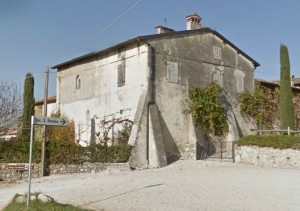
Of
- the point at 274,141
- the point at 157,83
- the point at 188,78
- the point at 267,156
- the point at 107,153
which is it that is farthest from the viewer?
the point at 188,78

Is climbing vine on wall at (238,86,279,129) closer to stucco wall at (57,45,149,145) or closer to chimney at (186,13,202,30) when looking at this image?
chimney at (186,13,202,30)

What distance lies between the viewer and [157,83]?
24500 mm

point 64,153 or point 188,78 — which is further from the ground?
point 188,78

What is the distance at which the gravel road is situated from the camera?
11.1 meters

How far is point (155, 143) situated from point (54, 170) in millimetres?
5721

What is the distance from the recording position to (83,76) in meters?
29.4

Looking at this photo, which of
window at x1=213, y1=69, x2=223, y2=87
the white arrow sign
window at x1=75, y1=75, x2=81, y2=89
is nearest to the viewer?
the white arrow sign

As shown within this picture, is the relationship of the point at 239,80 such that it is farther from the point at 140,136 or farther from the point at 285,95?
the point at 140,136

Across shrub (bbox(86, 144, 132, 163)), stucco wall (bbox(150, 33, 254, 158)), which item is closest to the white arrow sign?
shrub (bbox(86, 144, 132, 163))

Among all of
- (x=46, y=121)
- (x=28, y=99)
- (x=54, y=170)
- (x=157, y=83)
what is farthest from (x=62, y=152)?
(x=46, y=121)

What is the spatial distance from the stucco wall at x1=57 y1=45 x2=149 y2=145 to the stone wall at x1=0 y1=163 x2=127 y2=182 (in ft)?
13.9

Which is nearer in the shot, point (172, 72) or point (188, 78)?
point (172, 72)

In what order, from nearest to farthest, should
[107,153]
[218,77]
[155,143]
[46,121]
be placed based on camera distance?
[46,121]
[107,153]
[155,143]
[218,77]

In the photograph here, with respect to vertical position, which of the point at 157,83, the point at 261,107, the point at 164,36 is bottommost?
the point at 261,107
